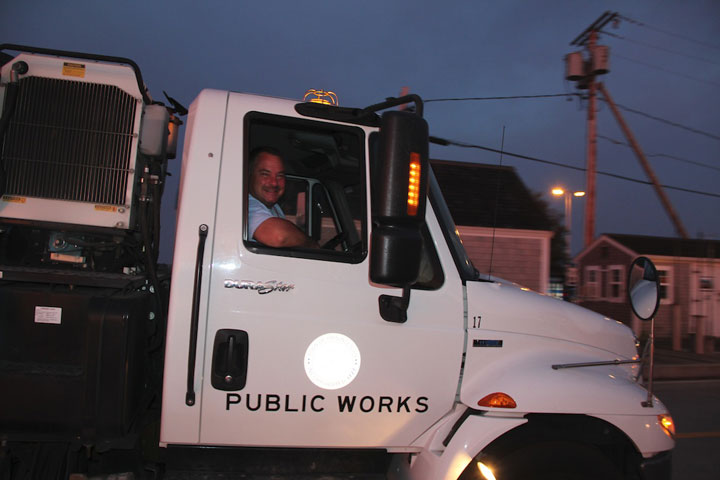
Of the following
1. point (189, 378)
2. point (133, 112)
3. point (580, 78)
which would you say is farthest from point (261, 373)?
point (580, 78)

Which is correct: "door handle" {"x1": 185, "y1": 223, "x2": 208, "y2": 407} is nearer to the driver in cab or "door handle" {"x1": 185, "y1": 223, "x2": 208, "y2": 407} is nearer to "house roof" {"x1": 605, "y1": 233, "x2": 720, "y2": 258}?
the driver in cab

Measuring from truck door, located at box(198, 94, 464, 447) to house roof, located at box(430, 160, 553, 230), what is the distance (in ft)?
34.9

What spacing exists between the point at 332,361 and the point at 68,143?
1.55 metres

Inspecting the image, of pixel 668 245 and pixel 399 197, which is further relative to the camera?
pixel 668 245

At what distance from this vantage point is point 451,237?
244cm

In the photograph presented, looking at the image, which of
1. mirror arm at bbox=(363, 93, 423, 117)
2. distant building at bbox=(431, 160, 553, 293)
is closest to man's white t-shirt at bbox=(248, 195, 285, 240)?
mirror arm at bbox=(363, 93, 423, 117)

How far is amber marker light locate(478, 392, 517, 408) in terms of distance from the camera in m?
2.21

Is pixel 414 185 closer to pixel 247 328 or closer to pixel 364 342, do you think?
pixel 364 342

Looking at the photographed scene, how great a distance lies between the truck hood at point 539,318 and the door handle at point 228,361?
3.42 ft

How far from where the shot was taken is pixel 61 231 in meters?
2.33

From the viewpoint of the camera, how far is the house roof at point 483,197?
12.9 meters

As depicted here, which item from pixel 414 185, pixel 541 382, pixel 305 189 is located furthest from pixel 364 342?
pixel 305 189

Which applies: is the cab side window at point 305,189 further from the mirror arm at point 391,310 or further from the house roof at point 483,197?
the house roof at point 483,197

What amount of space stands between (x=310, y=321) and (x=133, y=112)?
4.19 feet
